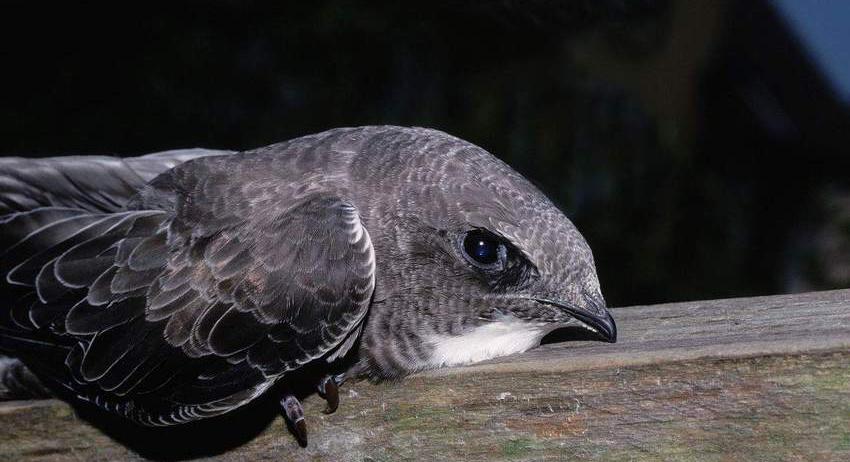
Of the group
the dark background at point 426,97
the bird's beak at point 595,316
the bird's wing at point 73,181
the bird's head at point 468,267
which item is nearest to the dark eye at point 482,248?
the bird's head at point 468,267

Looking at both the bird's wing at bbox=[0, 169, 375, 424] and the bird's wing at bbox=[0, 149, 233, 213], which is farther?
the bird's wing at bbox=[0, 149, 233, 213]

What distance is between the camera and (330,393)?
1896 mm

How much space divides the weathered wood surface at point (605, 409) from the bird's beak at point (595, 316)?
0.04 m

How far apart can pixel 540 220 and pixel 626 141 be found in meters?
2.50

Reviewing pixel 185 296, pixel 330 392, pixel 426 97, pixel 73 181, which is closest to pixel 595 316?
pixel 330 392

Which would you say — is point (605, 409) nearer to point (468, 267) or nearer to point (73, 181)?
point (468, 267)

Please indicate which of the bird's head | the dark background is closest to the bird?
the bird's head

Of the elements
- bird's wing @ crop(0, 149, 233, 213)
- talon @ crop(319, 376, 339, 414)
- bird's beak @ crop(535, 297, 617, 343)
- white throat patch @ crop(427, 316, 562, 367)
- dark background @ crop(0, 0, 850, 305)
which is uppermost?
dark background @ crop(0, 0, 850, 305)

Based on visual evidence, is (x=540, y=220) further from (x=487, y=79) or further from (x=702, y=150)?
(x=702, y=150)

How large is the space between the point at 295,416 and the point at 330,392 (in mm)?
76

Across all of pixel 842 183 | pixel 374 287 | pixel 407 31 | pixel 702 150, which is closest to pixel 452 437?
pixel 374 287

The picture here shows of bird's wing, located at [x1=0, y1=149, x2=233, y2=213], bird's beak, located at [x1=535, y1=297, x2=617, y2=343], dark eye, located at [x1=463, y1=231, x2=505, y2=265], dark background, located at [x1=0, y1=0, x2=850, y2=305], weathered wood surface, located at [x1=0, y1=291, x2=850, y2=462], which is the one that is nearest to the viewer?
weathered wood surface, located at [x1=0, y1=291, x2=850, y2=462]

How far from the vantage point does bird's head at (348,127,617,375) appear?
6.39 ft

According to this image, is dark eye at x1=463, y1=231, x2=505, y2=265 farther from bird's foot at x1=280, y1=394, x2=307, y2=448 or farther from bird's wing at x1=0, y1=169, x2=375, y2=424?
bird's foot at x1=280, y1=394, x2=307, y2=448
